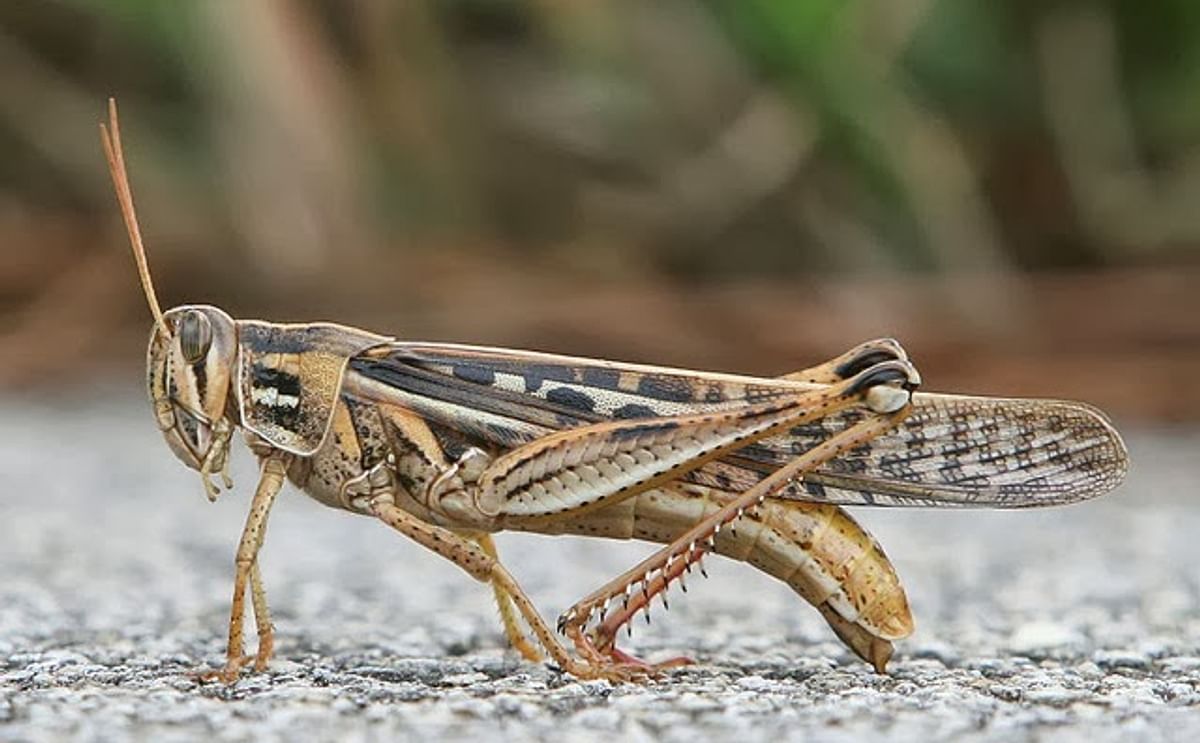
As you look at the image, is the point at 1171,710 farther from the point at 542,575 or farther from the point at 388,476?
the point at 542,575

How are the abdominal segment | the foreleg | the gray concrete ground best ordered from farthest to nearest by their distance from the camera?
the abdominal segment, the foreleg, the gray concrete ground

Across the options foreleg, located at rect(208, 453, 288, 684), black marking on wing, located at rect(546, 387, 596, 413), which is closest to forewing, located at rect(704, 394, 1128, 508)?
black marking on wing, located at rect(546, 387, 596, 413)

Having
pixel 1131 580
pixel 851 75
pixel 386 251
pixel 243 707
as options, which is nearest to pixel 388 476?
pixel 243 707

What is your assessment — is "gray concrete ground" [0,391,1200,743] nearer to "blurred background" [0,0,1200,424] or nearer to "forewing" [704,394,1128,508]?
"forewing" [704,394,1128,508]

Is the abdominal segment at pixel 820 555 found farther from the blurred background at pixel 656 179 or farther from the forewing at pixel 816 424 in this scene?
the blurred background at pixel 656 179

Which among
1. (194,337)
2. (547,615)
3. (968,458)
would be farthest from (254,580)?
(968,458)

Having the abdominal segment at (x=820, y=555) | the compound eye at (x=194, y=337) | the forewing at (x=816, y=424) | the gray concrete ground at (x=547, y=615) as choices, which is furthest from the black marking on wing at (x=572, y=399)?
the compound eye at (x=194, y=337)

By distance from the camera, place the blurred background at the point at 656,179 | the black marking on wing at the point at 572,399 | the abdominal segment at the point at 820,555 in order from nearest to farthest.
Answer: the abdominal segment at the point at 820,555
the black marking on wing at the point at 572,399
the blurred background at the point at 656,179
